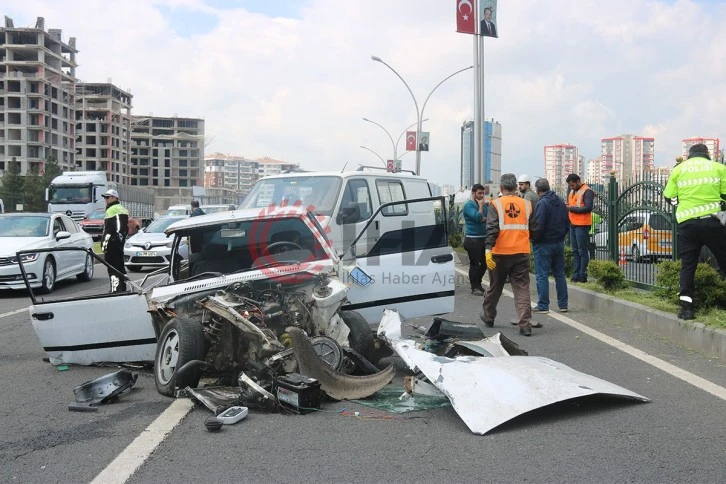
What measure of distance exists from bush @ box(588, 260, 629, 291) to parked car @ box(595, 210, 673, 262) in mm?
512

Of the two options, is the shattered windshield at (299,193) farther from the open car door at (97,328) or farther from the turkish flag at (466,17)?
the turkish flag at (466,17)

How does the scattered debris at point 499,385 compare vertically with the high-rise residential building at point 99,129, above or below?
below

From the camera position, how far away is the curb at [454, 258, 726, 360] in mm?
7477

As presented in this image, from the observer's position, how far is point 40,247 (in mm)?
13688

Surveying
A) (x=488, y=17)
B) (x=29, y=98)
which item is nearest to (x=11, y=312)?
(x=488, y=17)

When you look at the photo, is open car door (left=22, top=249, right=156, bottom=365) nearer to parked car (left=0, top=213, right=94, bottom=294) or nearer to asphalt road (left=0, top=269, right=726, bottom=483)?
asphalt road (left=0, top=269, right=726, bottom=483)

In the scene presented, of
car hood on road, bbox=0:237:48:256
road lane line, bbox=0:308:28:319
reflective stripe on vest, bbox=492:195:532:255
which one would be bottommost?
road lane line, bbox=0:308:28:319

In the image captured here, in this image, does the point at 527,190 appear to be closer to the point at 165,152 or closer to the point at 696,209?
the point at 696,209

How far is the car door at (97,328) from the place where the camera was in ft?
21.7

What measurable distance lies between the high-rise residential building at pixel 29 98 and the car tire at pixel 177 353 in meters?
107

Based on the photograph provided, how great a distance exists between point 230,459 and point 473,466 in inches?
53.9

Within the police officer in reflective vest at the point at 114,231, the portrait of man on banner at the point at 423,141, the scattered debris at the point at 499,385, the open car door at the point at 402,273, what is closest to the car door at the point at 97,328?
the open car door at the point at 402,273

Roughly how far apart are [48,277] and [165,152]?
16158 centimetres

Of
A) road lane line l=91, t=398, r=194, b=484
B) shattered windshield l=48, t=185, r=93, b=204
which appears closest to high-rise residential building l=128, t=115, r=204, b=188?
shattered windshield l=48, t=185, r=93, b=204
